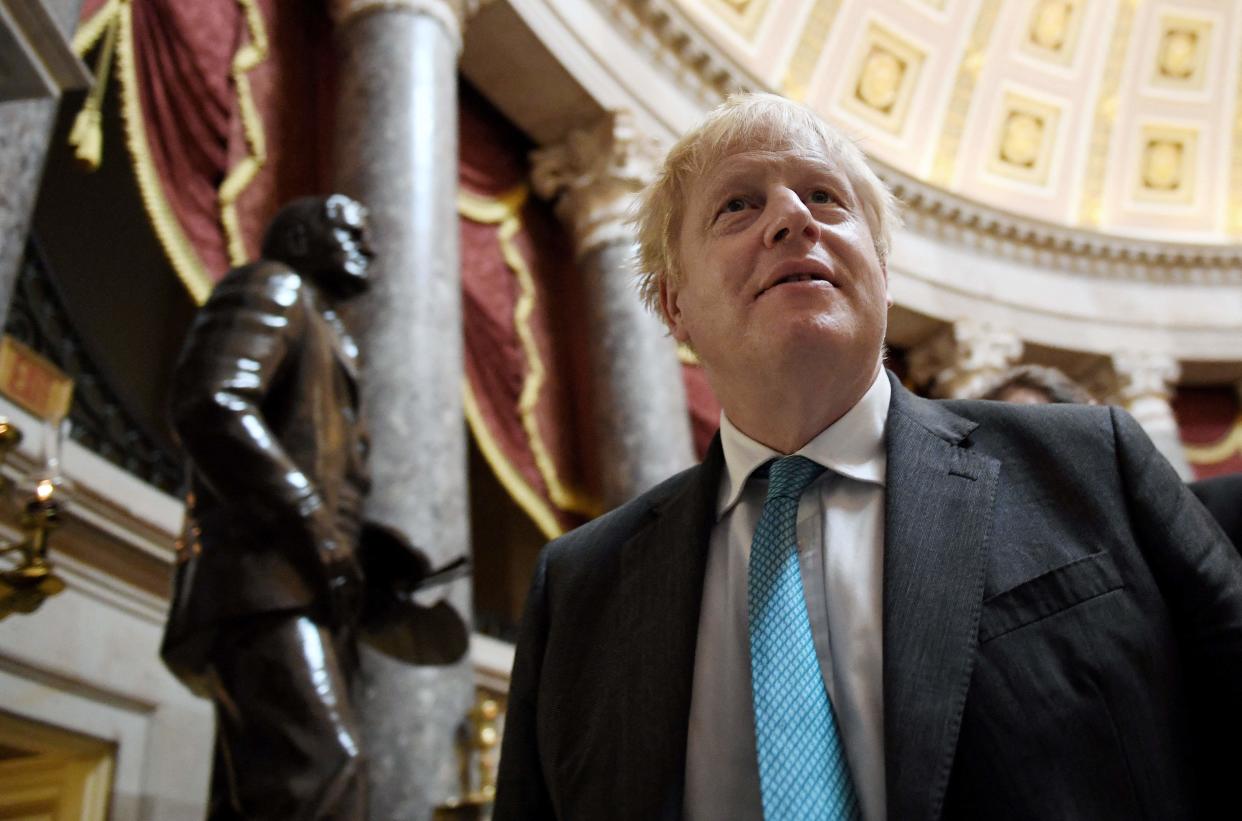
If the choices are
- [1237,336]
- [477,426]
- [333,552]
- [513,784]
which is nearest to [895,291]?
[1237,336]

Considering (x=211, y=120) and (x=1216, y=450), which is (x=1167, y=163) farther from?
(x=211, y=120)

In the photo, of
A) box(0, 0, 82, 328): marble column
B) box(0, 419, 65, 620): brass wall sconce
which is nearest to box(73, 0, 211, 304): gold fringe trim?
box(0, 0, 82, 328): marble column

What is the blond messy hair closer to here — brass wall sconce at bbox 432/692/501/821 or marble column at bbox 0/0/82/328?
marble column at bbox 0/0/82/328

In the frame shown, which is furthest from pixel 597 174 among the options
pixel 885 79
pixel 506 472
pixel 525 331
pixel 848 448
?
pixel 848 448

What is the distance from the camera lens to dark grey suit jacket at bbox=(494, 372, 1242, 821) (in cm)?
94

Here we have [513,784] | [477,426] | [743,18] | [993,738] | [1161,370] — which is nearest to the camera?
[993,738]

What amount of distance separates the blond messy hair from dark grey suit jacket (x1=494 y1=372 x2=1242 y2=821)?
274mm

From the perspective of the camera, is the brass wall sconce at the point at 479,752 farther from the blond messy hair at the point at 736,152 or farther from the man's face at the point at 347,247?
the blond messy hair at the point at 736,152

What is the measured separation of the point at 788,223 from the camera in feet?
4.04

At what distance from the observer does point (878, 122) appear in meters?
10.5

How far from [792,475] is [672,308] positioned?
0.37m

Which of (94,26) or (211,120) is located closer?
(94,26)

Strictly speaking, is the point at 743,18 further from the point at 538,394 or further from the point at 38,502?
the point at 38,502

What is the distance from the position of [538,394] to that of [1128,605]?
18.1 ft
